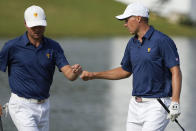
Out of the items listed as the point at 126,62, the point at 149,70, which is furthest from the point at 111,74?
the point at 149,70

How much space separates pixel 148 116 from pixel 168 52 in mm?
894

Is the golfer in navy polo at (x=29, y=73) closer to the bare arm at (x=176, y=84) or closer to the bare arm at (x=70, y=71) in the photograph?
the bare arm at (x=70, y=71)

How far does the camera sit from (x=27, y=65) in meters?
9.10

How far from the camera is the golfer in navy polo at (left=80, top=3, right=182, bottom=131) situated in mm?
8798

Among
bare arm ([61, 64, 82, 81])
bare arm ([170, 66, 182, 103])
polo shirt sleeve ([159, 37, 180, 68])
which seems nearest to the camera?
bare arm ([170, 66, 182, 103])

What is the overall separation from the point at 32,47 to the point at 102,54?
3161cm

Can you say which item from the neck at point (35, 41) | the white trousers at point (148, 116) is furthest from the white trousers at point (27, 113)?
the white trousers at point (148, 116)

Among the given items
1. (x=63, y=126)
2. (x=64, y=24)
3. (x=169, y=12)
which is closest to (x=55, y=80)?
(x=63, y=126)

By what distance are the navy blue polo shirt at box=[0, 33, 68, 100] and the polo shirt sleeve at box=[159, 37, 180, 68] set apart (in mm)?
1565

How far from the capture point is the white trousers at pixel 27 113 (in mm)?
9055

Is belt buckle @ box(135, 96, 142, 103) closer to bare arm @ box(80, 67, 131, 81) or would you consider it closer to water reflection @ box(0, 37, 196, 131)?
bare arm @ box(80, 67, 131, 81)

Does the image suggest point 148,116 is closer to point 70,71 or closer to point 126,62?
point 126,62

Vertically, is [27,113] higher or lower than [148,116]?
lower

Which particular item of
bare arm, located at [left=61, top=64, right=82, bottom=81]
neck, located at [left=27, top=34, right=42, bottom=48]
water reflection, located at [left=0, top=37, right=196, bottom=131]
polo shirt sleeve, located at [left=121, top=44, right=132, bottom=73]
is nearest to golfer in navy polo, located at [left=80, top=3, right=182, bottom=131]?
polo shirt sleeve, located at [left=121, top=44, right=132, bottom=73]
